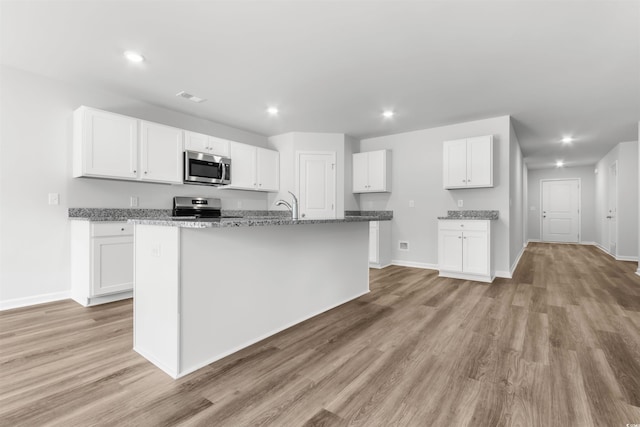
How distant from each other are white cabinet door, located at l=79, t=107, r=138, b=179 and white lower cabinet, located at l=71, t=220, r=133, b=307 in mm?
608

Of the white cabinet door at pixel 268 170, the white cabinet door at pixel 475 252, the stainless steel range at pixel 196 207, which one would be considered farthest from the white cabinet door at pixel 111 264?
the white cabinet door at pixel 475 252

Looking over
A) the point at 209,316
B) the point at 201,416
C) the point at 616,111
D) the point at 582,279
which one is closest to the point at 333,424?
the point at 201,416

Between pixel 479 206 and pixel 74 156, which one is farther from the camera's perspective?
pixel 479 206

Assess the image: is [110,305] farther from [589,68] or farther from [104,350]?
[589,68]

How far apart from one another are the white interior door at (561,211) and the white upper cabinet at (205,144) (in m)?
10.1

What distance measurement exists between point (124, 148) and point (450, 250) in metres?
4.50

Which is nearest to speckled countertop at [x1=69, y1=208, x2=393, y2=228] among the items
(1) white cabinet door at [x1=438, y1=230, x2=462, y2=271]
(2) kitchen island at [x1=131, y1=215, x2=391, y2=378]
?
(2) kitchen island at [x1=131, y1=215, x2=391, y2=378]

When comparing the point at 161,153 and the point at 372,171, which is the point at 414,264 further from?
the point at 161,153

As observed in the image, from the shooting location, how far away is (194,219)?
393 cm

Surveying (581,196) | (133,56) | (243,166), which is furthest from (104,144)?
(581,196)

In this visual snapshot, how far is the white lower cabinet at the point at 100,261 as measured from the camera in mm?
3127

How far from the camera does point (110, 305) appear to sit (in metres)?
3.22

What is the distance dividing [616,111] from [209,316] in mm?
5868

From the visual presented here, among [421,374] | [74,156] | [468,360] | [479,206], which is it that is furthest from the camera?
[479,206]
